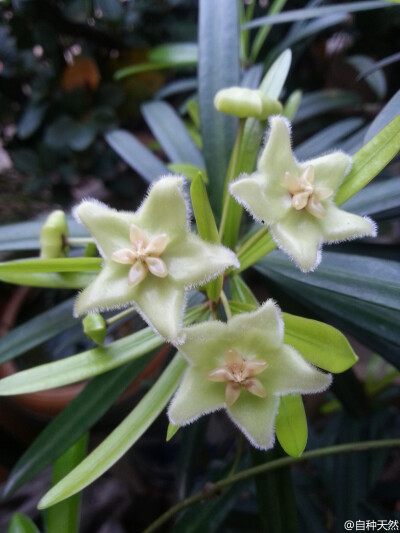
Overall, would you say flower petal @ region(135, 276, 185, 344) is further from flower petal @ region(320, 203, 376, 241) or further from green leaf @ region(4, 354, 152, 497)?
green leaf @ region(4, 354, 152, 497)

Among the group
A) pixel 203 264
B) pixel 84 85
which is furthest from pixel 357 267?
pixel 84 85

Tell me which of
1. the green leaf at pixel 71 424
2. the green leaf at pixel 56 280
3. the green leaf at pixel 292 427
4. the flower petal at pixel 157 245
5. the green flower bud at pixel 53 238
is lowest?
the green leaf at pixel 292 427

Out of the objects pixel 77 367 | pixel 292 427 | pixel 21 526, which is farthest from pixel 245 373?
pixel 21 526

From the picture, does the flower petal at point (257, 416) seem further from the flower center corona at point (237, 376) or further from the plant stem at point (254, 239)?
the plant stem at point (254, 239)

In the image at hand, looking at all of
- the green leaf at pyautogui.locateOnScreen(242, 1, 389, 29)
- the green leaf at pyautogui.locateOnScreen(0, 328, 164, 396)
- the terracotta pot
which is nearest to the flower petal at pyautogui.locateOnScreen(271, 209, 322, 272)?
the green leaf at pyautogui.locateOnScreen(0, 328, 164, 396)

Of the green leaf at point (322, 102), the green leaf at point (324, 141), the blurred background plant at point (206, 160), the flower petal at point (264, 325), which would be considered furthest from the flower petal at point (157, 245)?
the green leaf at point (322, 102)

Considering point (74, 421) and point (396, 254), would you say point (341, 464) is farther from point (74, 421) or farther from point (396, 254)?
point (74, 421)
